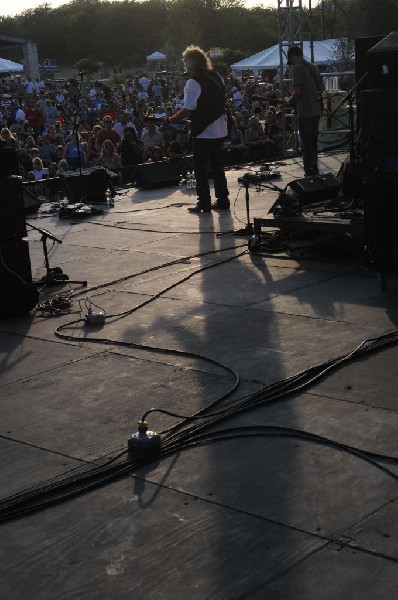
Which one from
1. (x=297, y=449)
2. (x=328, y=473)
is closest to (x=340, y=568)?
(x=328, y=473)

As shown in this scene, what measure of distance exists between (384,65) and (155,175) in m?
7.86

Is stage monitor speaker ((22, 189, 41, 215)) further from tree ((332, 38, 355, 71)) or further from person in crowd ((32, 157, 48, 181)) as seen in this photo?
tree ((332, 38, 355, 71))

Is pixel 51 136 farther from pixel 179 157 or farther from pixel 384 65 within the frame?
pixel 384 65

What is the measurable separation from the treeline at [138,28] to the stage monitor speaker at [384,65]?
40.5m

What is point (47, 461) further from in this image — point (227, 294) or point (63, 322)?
point (227, 294)

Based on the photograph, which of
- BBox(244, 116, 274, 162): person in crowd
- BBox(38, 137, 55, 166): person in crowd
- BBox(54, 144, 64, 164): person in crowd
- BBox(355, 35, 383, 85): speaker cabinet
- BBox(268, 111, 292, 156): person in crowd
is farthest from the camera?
BBox(38, 137, 55, 166): person in crowd

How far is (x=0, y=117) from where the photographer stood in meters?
28.3

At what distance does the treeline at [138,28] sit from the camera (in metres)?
73.1

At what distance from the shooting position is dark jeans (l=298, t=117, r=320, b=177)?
1246cm

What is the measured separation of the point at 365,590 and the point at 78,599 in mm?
1034

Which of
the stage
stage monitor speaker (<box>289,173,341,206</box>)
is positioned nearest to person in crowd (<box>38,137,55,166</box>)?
stage monitor speaker (<box>289,173,341,206</box>)

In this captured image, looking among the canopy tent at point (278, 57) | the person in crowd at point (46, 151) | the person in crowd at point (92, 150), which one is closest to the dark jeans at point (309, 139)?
the person in crowd at point (92, 150)

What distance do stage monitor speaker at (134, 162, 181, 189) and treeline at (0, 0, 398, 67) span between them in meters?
33.5

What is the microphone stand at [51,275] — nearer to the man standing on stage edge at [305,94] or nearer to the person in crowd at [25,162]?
the man standing on stage edge at [305,94]
